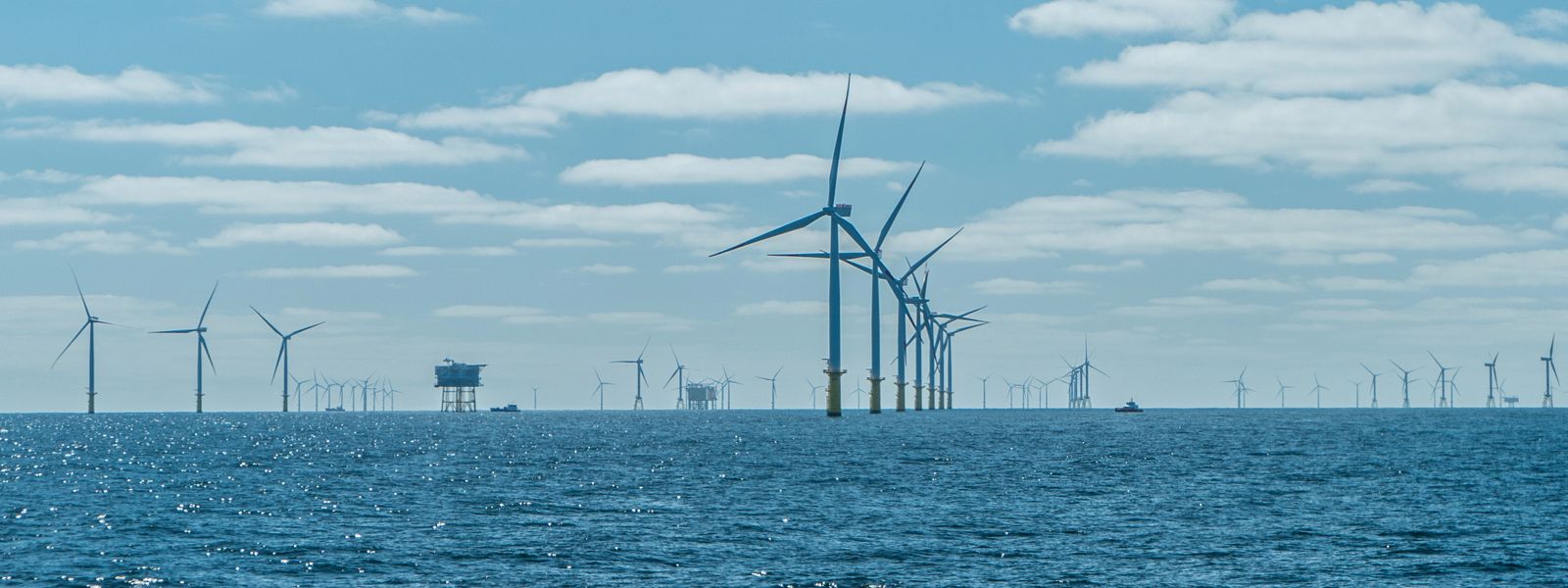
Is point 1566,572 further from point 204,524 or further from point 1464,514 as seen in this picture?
point 204,524

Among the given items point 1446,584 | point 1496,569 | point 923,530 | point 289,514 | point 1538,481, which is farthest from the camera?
point 1538,481

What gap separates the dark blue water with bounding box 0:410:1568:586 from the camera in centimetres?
5853

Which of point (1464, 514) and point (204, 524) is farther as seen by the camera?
point (1464, 514)

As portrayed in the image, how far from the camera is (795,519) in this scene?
75.8 m

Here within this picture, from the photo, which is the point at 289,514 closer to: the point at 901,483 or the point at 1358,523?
the point at 901,483

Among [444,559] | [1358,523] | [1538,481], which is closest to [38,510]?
[444,559]

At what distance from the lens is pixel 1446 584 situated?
56094 mm

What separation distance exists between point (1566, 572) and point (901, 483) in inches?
1743

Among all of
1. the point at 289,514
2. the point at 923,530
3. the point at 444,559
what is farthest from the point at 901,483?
the point at 444,559

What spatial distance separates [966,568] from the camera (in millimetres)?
59000

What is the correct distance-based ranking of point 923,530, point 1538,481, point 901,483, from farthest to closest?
point 1538,481, point 901,483, point 923,530

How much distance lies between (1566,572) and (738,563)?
95.8ft

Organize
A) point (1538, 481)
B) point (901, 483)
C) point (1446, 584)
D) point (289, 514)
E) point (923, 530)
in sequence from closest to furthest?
point (1446, 584) < point (923, 530) < point (289, 514) < point (901, 483) < point (1538, 481)

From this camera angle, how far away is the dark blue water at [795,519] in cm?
5853
